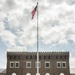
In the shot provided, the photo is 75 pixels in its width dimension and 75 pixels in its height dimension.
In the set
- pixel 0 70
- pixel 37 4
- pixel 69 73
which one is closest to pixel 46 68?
pixel 69 73

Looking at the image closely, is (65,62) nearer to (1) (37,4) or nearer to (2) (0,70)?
(2) (0,70)

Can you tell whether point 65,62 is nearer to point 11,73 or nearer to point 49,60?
point 49,60

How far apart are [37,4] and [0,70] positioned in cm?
4041

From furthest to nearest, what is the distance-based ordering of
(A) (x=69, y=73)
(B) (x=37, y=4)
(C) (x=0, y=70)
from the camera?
(C) (x=0, y=70) → (A) (x=69, y=73) → (B) (x=37, y=4)

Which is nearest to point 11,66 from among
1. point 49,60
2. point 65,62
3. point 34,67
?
point 34,67

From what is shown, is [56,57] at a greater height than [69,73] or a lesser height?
Answer: greater

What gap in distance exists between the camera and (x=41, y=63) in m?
62.1

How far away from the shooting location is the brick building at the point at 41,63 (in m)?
61.7

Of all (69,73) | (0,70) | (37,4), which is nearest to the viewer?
(37,4)

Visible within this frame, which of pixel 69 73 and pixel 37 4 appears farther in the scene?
pixel 69 73

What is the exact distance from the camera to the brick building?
61.7m

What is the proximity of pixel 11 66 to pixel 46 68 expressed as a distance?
902cm

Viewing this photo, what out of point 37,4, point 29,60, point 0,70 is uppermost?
point 37,4

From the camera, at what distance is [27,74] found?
6188cm
